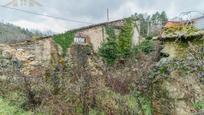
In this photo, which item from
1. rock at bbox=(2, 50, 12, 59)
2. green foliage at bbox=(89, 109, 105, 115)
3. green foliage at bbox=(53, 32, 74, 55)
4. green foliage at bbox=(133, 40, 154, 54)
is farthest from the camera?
green foliage at bbox=(133, 40, 154, 54)

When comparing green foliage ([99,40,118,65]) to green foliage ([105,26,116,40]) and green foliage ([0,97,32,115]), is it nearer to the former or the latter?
green foliage ([105,26,116,40])

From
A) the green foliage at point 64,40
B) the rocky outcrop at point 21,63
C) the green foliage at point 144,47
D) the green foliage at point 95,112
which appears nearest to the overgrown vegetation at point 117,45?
the green foliage at point 144,47

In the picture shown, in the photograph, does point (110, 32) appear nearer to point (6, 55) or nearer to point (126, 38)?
point (126, 38)

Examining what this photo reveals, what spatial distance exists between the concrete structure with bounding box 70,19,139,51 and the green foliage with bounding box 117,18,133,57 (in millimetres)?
336

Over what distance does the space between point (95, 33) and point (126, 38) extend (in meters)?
2.14

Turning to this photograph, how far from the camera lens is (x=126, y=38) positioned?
2623 centimetres

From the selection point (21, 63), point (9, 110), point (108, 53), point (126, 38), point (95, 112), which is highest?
point (126, 38)

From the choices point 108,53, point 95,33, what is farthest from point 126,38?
point 95,33

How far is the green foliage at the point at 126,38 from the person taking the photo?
25828mm

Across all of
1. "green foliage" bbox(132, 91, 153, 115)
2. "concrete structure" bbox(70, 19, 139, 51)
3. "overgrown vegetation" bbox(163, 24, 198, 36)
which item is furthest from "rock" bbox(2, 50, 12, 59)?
"concrete structure" bbox(70, 19, 139, 51)

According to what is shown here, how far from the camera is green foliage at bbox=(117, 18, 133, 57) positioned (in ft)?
84.7

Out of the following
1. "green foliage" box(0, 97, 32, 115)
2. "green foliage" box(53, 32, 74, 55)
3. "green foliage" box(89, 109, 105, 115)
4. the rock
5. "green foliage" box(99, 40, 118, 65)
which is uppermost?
"green foliage" box(53, 32, 74, 55)

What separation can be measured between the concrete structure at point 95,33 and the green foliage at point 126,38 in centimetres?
34

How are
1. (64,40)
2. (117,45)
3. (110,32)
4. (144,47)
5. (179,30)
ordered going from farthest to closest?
(144,47) → (110,32) → (117,45) → (64,40) → (179,30)
